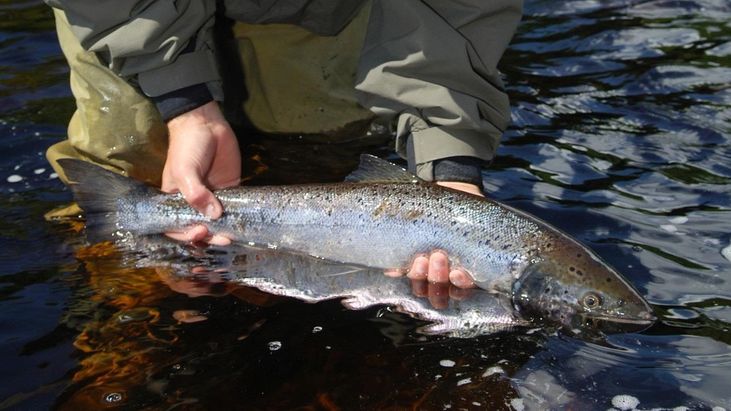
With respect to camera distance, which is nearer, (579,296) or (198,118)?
(579,296)

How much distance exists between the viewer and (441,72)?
13.8ft

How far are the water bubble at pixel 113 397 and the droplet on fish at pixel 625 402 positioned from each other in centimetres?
160

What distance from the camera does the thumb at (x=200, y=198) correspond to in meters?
3.86

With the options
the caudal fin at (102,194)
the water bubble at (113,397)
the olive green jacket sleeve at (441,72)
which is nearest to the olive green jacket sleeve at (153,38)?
the caudal fin at (102,194)

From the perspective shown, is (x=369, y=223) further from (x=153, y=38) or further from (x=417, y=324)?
(x=153, y=38)

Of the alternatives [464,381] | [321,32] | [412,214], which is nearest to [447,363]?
[464,381]

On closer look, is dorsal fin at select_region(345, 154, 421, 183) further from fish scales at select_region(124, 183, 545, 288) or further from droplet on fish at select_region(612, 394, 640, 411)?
droplet on fish at select_region(612, 394, 640, 411)

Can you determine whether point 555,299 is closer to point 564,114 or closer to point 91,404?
point 91,404

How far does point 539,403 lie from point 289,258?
133cm

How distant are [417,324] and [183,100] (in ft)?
4.77

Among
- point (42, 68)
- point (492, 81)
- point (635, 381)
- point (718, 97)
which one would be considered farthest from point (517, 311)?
point (42, 68)

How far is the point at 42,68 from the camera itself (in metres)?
6.38

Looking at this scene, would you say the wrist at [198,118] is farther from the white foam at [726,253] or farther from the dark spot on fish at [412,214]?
the white foam at [726,253]

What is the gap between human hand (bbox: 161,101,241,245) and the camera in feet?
12.8
